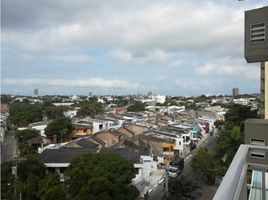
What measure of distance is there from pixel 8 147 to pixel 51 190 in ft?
54.3

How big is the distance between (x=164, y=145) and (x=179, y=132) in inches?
194

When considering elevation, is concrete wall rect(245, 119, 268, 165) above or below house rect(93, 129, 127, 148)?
above

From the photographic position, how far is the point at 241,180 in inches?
58.5

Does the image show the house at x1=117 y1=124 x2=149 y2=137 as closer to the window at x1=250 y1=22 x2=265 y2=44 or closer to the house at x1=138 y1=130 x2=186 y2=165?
the house at x1=138 y1=130 x2=186 y2=165

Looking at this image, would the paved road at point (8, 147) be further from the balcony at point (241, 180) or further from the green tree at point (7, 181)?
the balcony at point (241, 180)

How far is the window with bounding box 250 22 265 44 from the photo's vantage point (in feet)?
16.2

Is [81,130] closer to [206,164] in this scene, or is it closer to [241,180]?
[206,164]

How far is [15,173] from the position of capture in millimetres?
12500

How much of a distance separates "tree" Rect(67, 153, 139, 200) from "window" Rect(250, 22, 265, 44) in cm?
674

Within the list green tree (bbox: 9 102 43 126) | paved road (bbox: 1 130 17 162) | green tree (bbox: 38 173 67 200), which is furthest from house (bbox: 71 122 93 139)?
green tree (bbox: 38 173 67 200)

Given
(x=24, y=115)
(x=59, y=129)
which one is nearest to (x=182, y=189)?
(x=59, y=129)

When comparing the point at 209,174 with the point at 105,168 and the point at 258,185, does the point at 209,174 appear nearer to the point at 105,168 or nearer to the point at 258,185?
the point at 105,168

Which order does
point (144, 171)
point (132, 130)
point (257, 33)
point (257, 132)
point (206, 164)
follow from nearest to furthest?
point (257, 33), point (257, 132), point (144, 171), point (206, 164), point (132, 130)

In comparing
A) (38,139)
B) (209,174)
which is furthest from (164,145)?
(38,139)
